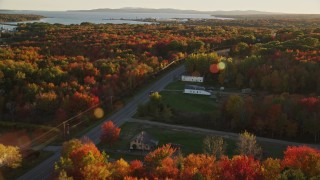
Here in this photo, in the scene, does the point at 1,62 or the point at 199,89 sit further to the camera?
the point at 1,62

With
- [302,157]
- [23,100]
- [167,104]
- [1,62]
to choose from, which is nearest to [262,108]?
[167,104]

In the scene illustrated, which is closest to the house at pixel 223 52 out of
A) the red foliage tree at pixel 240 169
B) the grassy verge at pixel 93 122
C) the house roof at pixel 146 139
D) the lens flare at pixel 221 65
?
the lens flare at pixel 221 65

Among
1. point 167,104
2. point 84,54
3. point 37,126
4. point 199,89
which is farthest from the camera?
point 84,54

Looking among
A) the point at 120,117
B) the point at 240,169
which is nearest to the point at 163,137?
the point at 120,117

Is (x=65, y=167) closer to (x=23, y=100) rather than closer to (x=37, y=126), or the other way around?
(x=37, y=126)

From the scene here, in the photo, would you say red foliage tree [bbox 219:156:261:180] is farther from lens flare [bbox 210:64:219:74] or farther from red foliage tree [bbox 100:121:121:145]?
lens flare [bbox 210:64:219:74]

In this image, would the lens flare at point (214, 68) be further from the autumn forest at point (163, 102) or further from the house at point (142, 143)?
the house at point (142, 143)
